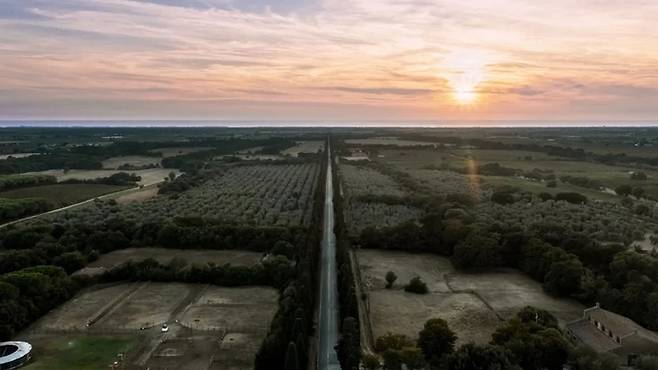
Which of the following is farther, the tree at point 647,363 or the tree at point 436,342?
the tree at point 436,342

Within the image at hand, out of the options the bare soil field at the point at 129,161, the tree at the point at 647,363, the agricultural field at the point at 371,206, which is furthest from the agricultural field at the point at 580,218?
the bare soil field at the point at 129,161

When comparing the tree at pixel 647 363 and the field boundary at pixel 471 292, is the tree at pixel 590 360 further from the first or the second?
the field boundary at pixel 471 292

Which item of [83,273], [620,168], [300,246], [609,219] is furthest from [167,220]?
[620,168]

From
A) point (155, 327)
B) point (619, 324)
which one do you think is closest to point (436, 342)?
point (619, 324)

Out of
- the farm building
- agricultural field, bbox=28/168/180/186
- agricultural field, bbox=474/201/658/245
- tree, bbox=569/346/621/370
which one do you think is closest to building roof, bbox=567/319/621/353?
the farm building

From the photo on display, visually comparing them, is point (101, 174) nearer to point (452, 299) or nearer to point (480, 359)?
point (452, 299)

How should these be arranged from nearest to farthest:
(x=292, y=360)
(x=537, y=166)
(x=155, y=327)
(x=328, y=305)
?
(x=292, y=360) → (x=155, y=327) → (x=328, y=305) → (x=537, y=166)
